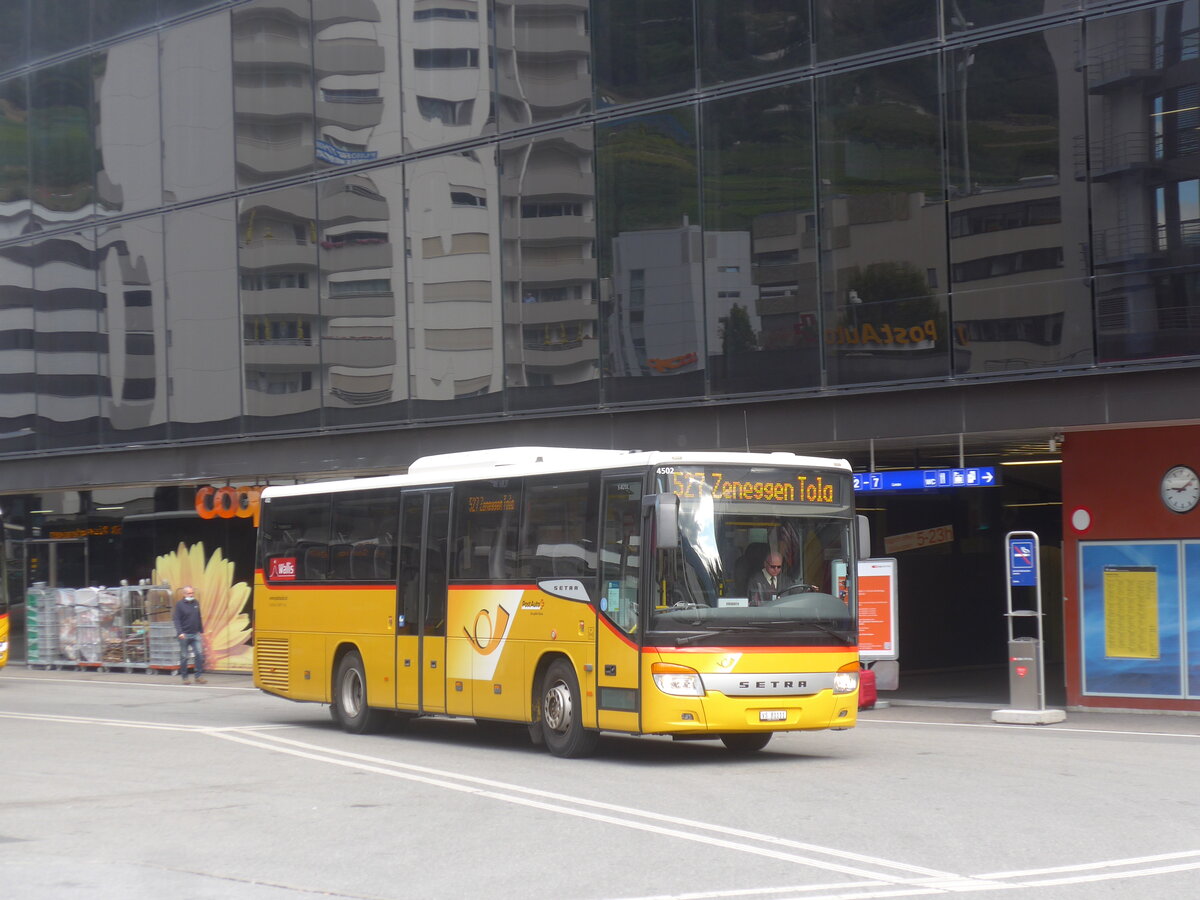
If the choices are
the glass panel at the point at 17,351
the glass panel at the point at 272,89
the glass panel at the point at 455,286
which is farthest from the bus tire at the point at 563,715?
the glass panel at the point at 17,351

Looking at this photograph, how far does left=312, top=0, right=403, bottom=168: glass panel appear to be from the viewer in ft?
95.2

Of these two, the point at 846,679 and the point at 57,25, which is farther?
the point at 57,25

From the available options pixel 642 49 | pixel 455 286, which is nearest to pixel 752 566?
pixel 642 49

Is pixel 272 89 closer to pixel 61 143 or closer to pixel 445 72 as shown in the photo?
pixel 445 72

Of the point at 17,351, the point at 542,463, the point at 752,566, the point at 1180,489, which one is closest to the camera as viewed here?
the point at 752,566

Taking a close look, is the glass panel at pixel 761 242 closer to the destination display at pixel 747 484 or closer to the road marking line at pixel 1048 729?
the road marking line at pixel 1048 729

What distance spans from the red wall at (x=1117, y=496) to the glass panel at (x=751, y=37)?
695 cm

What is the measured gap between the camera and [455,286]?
91.5 ft

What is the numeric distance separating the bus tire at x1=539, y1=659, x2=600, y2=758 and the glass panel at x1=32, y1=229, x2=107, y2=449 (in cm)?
2200

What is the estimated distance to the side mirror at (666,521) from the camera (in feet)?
45.2

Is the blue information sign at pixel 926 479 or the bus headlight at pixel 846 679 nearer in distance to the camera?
the bus headlight at pixel 846 679

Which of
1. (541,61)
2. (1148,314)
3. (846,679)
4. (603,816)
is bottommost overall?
(603,816)

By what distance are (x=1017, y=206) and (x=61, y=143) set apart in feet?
76.7

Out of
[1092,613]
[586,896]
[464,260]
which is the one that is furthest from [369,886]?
[464,260]
